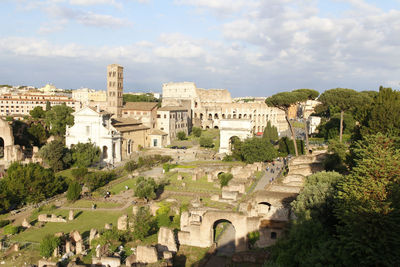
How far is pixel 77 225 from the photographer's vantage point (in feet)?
73.1

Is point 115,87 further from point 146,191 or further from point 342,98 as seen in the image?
point 342,98

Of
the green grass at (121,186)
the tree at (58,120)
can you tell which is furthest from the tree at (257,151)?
the tree at (58,120)

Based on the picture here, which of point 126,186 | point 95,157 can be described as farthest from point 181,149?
point 126,186

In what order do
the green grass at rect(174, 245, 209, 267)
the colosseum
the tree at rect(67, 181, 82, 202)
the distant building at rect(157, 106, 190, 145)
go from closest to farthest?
1. the green grass at rect(174, 245, 209, 267)
2. the tree at rect(67, 181, 82, 202)
3. the distant building at rect(157, 106, 190, 145)
4. the colosseum

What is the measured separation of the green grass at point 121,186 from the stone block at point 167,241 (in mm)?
13097

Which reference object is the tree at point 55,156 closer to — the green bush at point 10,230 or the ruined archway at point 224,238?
the green bush at point 10,230

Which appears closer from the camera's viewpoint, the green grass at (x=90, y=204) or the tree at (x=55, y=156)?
the green grass at (x=90, y=204)

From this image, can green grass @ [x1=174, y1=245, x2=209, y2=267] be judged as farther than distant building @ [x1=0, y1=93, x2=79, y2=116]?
No

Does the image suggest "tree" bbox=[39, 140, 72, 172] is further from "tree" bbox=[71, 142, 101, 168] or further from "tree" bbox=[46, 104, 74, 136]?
"tree" bbox=[46, 104, 74, 136]

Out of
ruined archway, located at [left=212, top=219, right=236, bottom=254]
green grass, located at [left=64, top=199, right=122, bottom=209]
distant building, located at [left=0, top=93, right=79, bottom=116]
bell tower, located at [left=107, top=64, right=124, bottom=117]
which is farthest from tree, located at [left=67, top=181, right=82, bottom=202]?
distant building, located at [left=0, top=93, right=79, bottom=116]

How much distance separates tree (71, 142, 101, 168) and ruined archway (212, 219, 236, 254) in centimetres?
2267

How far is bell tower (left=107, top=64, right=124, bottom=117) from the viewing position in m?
54.1

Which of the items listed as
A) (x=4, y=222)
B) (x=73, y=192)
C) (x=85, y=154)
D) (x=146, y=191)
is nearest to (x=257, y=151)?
(x=146, y=191)

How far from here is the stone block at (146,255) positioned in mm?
15062
